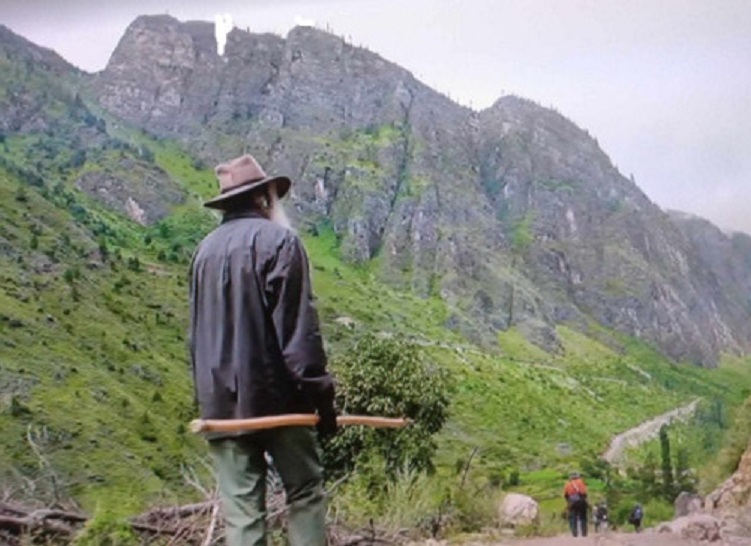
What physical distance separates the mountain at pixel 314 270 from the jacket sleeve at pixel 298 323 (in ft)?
6.47

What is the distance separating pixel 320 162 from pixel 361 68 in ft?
141

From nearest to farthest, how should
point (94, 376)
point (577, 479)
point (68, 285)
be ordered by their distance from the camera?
1. point (577, 479)
2. point (94, 376)
3. point (68, 285)

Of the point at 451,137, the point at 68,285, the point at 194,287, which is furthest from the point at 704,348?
the point at 194,287

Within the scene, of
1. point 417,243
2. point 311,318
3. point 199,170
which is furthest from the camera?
point 199,170

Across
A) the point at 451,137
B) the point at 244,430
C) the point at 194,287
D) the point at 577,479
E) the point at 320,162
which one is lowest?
the point at 577,479

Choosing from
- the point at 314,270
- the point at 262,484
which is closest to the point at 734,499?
the point at 262,484

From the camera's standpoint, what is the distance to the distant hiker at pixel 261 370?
10.3 feet

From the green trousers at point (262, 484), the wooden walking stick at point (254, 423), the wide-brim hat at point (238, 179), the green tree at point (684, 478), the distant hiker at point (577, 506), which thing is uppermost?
the wide-brim hat at point (238, 179)

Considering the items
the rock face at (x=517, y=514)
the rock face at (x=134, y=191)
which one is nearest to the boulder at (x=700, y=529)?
the rock face at (x=517, y=514)

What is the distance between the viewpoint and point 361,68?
7731 inches

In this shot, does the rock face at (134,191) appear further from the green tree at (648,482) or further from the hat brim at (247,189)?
the hat brim at (247,189)

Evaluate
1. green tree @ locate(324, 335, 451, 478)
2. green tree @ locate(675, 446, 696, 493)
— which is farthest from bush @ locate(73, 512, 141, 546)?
green tree @ locate(675, 446, 696, 493)

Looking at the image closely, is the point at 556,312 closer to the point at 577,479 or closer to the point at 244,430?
the point at 577,479

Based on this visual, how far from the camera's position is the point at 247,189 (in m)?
3.44
